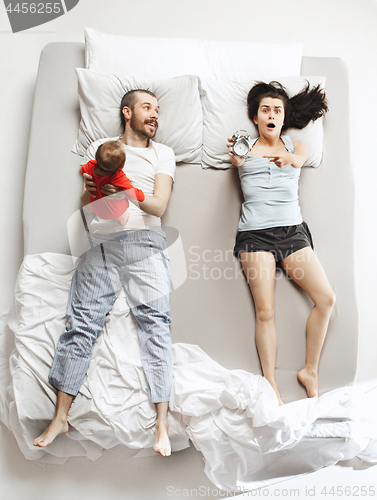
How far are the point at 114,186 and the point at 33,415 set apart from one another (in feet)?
2.80

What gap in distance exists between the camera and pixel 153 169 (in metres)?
1.59

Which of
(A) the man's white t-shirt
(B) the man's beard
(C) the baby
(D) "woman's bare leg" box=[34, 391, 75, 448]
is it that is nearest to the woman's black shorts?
(A) the man's white t-shirt

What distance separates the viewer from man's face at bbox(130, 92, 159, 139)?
5.20 ft

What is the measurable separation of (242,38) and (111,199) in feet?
4.72

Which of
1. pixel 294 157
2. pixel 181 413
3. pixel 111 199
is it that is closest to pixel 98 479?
pixel 181 413

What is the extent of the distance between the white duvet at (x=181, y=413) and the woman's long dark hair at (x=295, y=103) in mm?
1126

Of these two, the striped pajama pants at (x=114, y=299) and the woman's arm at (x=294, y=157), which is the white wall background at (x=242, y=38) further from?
the striped pajama pants at (x=114, y=299)

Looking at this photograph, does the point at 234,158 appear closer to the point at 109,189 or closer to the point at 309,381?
the point at 109,189

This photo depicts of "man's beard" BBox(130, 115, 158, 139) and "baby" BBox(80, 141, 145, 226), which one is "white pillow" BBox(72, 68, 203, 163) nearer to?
"man's beard" BBox(130, 115, 158, 139)

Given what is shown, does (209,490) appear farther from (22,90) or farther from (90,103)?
(22,90)

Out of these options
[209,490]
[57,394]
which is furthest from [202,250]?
[209,490]

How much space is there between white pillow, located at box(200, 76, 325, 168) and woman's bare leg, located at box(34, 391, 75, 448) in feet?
3.75

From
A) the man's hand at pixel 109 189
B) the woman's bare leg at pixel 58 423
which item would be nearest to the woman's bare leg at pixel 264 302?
the man's hand at pixel 109 189

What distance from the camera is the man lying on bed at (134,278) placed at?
50.6 inches
